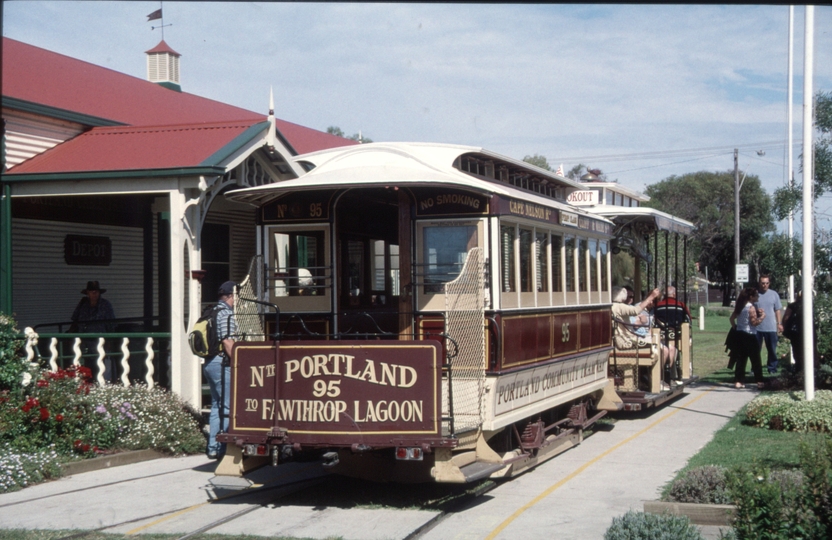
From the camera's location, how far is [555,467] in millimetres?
10945

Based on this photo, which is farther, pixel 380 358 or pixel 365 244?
pixel 365 244

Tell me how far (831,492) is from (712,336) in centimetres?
3181

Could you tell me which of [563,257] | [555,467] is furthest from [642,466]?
[563,257]

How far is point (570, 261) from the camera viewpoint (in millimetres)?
12055

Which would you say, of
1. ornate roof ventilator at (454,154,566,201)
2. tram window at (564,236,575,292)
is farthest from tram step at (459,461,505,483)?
tram window at (564,236,575,292)

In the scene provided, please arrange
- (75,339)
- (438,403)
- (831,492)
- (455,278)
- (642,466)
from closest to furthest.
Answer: (831,492), (438,403), (455,278), (642,466), (75,339)

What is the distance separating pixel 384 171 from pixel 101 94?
968 centimetres

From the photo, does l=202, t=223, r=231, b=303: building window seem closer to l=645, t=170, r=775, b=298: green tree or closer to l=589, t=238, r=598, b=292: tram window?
l=589, t=238, r=598, b=292: tram window

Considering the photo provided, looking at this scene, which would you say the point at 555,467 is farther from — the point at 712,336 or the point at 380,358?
the point at 712,336

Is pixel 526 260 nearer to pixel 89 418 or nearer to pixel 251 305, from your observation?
pixel 251 305

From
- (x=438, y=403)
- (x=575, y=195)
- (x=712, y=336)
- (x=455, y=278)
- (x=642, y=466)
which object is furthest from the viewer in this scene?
(x=712, y=336)

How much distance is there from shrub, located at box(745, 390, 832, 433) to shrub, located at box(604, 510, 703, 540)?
22.7 feet

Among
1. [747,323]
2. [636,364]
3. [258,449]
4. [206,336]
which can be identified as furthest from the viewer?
[747,323]

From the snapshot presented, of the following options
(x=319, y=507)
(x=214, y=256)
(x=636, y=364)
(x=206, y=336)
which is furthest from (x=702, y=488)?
(x=214, y=256)
